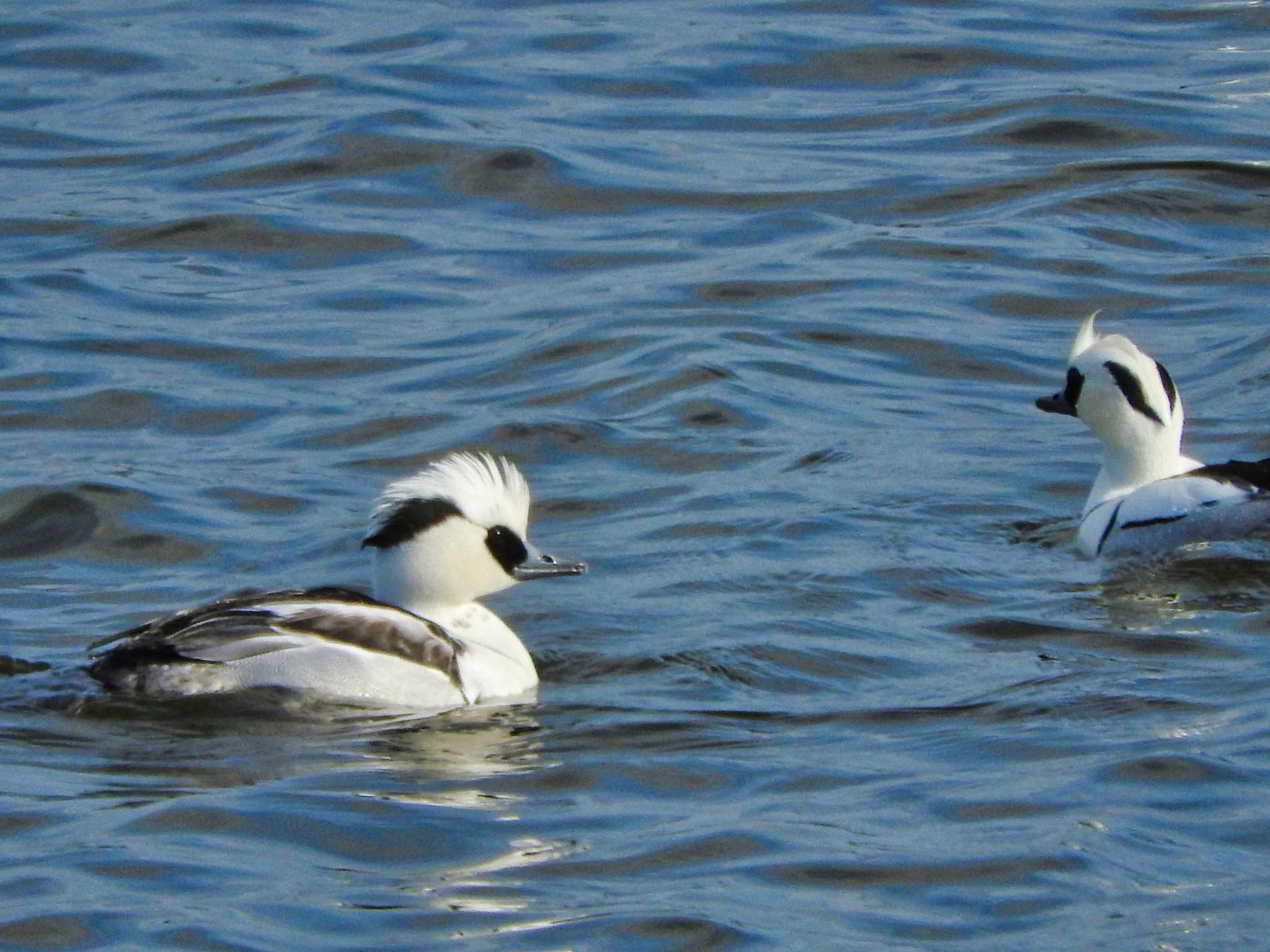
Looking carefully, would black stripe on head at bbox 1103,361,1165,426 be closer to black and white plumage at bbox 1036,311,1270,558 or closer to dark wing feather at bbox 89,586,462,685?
black and white plumage at bbox 1036,311,1270,558

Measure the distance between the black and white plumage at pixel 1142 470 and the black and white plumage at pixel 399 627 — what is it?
3.06 m

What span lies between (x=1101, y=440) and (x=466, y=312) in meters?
4.12

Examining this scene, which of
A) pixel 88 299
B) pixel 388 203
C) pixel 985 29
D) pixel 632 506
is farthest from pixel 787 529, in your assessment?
pixel 985 29

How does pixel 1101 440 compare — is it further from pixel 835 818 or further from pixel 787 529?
pixel 835 818

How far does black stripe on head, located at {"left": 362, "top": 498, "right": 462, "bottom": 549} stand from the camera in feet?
28.8

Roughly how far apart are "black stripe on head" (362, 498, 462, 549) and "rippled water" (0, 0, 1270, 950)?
2.46 ft

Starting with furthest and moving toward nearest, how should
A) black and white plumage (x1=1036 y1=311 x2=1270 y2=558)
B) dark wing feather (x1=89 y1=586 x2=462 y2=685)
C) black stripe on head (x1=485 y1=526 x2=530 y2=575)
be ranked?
black and white plumage (x1=1036 y1=311 x2=1270 y2=558), black stripe on head (x1=485 y1=526 x2=530 y2=575), dark wing feather (x1=89 y1=586 x2=462 y2=685)

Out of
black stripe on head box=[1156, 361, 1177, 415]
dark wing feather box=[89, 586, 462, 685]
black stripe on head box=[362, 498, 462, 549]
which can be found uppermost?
black stripe on head box=[1156, 361, 1177, 415]

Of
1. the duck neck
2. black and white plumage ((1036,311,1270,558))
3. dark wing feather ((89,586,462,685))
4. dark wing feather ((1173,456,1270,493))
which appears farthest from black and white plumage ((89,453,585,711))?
the duck neck

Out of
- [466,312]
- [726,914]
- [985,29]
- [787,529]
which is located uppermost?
[985,29]

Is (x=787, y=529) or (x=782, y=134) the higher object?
(x=782, y=134)

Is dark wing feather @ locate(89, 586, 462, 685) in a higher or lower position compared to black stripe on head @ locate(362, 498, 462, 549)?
lower

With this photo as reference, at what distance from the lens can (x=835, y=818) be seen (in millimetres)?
6953

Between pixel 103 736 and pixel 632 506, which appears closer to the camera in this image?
pixel 103 736
